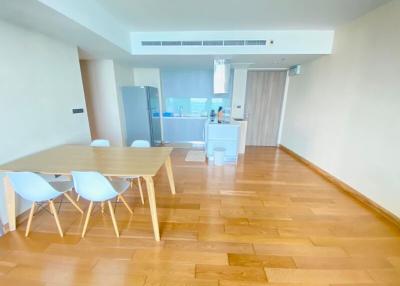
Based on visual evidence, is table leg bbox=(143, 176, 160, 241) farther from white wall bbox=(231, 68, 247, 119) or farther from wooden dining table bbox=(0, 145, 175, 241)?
white wall bbox=(231, 68, 247, 119)

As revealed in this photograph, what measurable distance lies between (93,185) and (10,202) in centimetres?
106

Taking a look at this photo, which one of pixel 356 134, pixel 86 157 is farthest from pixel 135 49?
pixel 356 134

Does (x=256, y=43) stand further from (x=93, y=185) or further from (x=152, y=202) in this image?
(x=93, y=185)

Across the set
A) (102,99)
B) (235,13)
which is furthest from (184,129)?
(235,13)

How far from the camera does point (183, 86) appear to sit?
5242mm

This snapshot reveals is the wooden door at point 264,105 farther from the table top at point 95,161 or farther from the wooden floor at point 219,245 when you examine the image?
the table top at point 95,161

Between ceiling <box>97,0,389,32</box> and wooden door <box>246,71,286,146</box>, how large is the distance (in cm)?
193

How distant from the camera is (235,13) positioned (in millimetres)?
2516

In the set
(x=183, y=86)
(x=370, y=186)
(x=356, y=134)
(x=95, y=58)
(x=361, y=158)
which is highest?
(x=95, y=58)

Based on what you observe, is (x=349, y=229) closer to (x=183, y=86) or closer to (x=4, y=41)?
(x=4, y=41)

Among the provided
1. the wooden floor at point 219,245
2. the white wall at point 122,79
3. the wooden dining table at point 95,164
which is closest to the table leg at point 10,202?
the wooden dining table at point 95,164

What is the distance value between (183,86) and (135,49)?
2035 millimetres

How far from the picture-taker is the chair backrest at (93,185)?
1.61 m

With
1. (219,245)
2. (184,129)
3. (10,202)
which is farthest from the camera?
(184,129)
